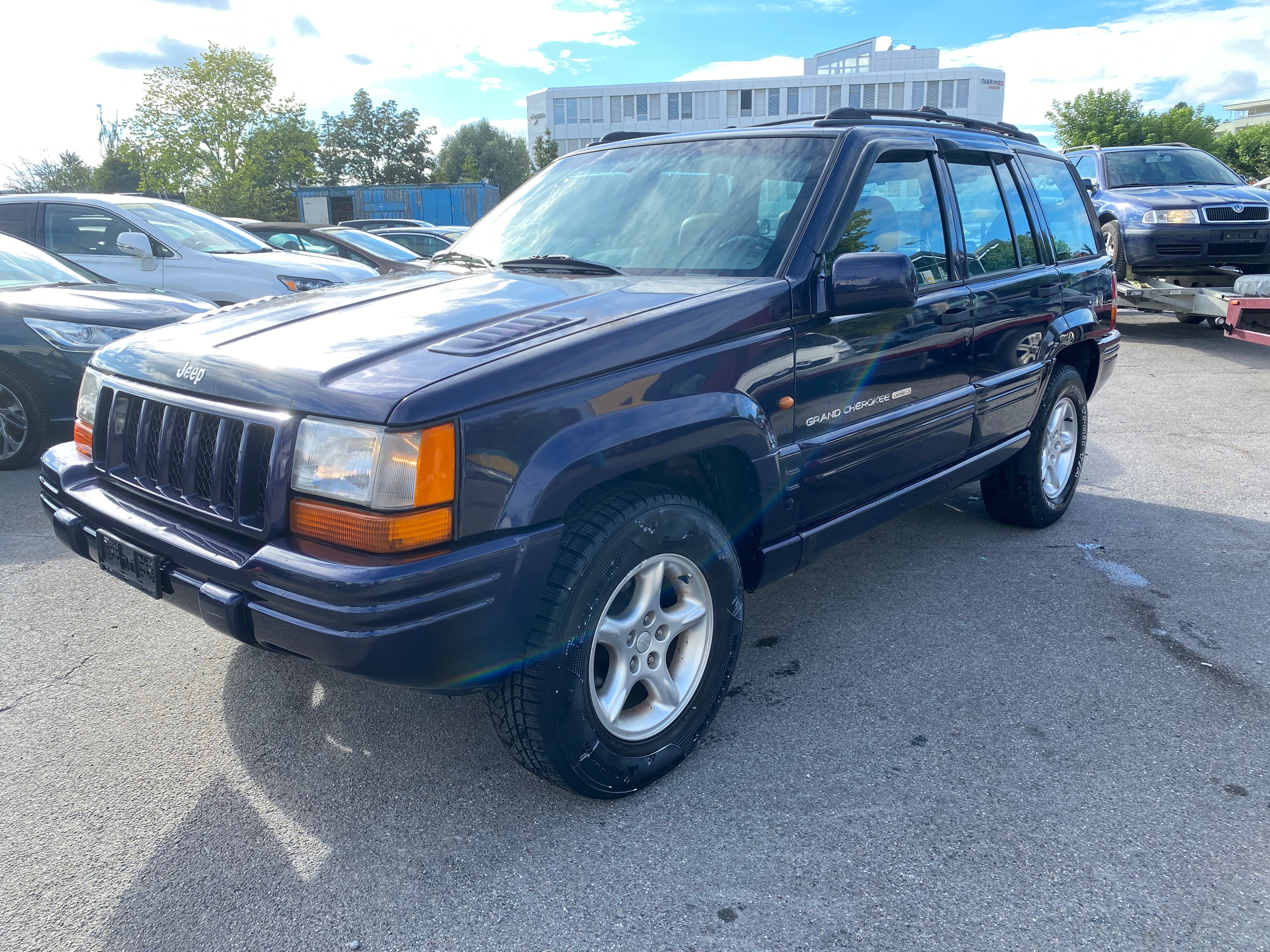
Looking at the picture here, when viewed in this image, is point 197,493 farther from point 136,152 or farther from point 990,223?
point 136,152

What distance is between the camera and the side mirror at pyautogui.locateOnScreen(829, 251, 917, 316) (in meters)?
2.69

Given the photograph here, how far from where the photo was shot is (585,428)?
2148 millimetres

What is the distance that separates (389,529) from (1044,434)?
3.59 metres

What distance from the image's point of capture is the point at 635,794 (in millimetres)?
2490

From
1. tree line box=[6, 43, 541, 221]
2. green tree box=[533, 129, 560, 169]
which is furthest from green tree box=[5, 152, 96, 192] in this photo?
green tree box=[533, 129, 560, 169]

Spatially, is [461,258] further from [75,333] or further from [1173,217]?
[1173,217]

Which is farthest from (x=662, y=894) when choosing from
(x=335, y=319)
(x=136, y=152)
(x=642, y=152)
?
(x=136, y=152)

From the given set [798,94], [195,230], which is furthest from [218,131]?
[798,94]

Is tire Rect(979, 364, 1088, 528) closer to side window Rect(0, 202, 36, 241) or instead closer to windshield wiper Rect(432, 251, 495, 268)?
windshield wiper Rect(432, 251, 495, 268)

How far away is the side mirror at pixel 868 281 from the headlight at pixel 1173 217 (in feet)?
28.0

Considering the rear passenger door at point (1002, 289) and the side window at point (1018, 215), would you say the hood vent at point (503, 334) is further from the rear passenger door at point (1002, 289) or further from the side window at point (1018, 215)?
the side window at point (1018, 215)

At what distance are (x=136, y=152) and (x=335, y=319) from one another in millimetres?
51283

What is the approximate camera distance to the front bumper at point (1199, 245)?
9406mm

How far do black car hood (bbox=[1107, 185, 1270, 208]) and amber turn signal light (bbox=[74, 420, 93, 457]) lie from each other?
10379 millimetres
